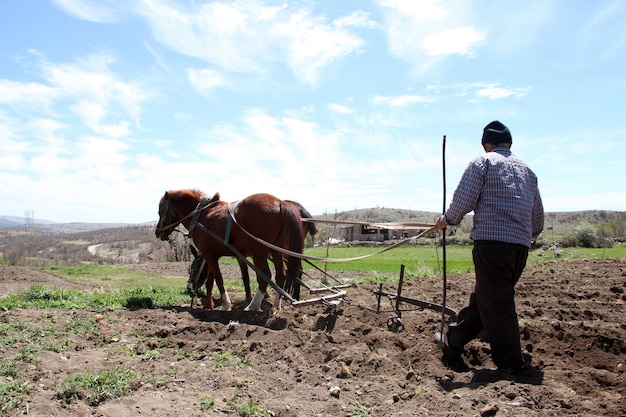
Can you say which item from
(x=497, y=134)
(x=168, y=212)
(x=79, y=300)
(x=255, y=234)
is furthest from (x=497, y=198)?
(x=168, y=212)

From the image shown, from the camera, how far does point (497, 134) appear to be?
175 inches

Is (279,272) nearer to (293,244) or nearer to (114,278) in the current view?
(293,244)

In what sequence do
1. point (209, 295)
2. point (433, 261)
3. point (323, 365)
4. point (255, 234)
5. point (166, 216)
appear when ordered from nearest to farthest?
point (323, 365) → point (255, 234) → point (209, 295) → point (166, 216) → point (433, 261)

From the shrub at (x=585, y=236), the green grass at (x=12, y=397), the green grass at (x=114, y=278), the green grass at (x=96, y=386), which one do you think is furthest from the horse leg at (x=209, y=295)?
the shrub at (x=585, y=236)

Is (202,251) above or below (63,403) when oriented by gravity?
above

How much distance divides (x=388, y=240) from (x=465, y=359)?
36642 mm

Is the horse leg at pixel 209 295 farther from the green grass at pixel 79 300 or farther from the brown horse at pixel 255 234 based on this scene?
the green grass at pixel 79 300

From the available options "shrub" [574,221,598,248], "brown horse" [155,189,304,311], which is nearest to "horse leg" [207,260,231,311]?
"brown horse" [155,189,304,311]

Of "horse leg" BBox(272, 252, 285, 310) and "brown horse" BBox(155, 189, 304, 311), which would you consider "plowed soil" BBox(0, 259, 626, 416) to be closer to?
"horse leg" BBox(272, 252, 285, 310)

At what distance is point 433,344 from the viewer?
16.8 ft

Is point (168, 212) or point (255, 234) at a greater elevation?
point (168, 212)

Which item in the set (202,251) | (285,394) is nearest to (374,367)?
(285,394)

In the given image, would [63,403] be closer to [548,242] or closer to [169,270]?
[169,270]

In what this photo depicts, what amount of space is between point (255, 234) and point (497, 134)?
4482mm
